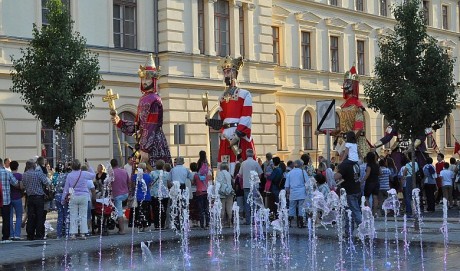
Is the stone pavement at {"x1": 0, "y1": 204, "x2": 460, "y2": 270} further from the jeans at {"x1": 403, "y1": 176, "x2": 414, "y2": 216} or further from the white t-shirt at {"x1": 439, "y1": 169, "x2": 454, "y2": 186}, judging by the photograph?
the white t-shirt at {"x1": 439, "y1": 169, "x2": 454, "y2": 186}

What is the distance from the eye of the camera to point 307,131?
37.3 m

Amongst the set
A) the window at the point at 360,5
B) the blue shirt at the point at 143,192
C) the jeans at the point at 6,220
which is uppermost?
the window at the point at 360,5

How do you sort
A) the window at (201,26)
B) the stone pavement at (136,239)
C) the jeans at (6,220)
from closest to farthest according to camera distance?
the stone pavement at (136,239) < the jeans at (6,220) < the window at (201,26)

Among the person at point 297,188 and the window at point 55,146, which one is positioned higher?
the window at point 55,146

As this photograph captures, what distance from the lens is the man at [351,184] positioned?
14.1m

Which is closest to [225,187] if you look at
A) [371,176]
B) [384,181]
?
[371,176]

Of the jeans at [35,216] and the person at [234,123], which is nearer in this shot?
the jeans at [35,216]

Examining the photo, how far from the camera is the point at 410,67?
1775 centimetres

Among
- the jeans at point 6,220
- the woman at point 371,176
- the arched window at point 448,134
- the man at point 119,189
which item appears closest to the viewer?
the jeans at point 6,220

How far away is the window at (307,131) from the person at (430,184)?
14.6 meters

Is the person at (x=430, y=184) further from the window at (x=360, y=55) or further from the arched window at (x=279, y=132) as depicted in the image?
the window at (x=360, y=55)

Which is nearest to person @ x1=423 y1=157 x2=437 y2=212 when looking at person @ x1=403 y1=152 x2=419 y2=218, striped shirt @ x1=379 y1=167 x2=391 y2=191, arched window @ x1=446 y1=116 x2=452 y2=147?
person @ x1=403 y1=152 x2=419 y2=218

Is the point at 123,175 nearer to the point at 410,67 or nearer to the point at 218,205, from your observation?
the point at 218,205

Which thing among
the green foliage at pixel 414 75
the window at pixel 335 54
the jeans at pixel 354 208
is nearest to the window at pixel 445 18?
the window at pixel 335 54
